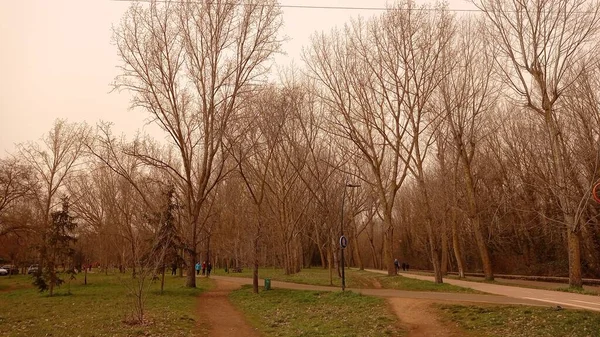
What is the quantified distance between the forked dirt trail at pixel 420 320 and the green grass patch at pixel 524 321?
17.0 inches

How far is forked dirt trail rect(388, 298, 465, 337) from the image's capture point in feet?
41.7

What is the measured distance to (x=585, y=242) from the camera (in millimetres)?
31438

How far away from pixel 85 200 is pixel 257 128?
89.1ft

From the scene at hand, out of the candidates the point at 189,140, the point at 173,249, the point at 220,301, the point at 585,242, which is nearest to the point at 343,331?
the point at 220,301

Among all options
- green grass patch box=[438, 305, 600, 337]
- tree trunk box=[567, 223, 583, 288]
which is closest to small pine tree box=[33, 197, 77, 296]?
green grass patch box=[438, 305, 600, 337]

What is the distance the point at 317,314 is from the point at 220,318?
138 inches

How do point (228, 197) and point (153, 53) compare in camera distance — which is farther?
point (228, 197)

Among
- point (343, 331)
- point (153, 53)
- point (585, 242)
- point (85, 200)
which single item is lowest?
point (343, 331)

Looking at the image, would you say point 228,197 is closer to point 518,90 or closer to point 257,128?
point 257,128

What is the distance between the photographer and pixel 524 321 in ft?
40.6

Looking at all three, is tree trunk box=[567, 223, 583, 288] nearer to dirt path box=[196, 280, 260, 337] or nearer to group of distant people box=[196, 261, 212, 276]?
dirt path box=[196, 280, 260, 337]

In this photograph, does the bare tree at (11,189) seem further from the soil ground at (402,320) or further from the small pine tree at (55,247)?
the soil ground at (402,320)

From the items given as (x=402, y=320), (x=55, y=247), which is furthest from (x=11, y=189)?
(x=402, y=320)

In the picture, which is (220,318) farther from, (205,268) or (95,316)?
(205,268)
